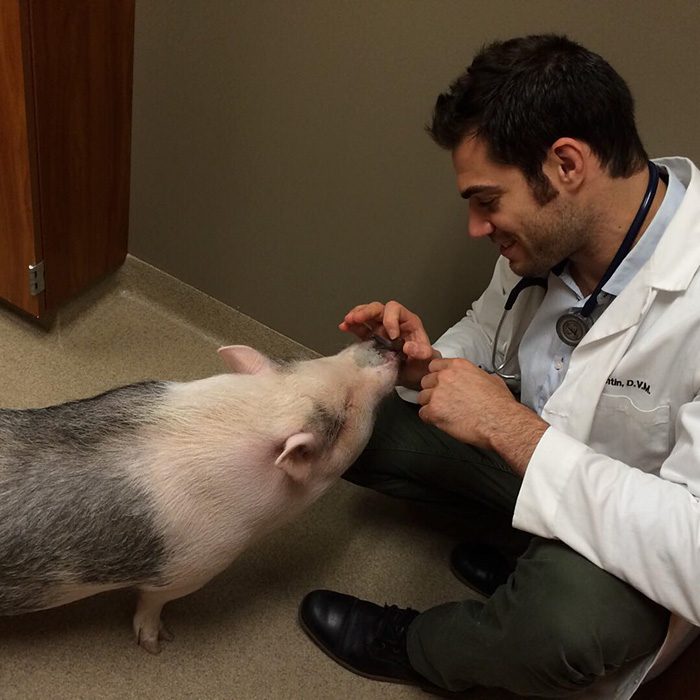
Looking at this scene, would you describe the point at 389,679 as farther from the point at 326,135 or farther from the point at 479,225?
the point at 326,135

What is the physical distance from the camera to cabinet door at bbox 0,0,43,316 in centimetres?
165

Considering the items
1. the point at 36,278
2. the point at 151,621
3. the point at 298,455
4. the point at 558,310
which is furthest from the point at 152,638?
the point at 558,310

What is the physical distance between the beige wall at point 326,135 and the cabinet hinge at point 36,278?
0.39m

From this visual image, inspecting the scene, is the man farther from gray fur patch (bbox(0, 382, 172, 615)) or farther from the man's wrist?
gray fur patch (bbox(0, 382, 172, 615))

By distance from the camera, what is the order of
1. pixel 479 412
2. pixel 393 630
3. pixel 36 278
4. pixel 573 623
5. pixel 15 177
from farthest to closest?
pixel 36 278, pixel 15 177, pixel 393 630, pixel 479 412, pixel 573 623

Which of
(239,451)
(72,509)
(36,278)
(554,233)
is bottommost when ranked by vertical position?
(36,278)

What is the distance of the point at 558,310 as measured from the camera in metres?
1.55

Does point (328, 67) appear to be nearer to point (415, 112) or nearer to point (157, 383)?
point (415, 112)

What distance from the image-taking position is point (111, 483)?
1.31 metres

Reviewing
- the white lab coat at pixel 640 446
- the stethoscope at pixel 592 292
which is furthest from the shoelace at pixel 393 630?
the stethoscope at pixel 592 292

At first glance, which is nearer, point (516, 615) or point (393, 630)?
point (516, 615)

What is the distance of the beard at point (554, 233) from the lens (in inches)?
53.3

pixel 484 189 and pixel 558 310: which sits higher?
pixel 484 189

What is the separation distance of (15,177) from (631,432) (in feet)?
4.98
